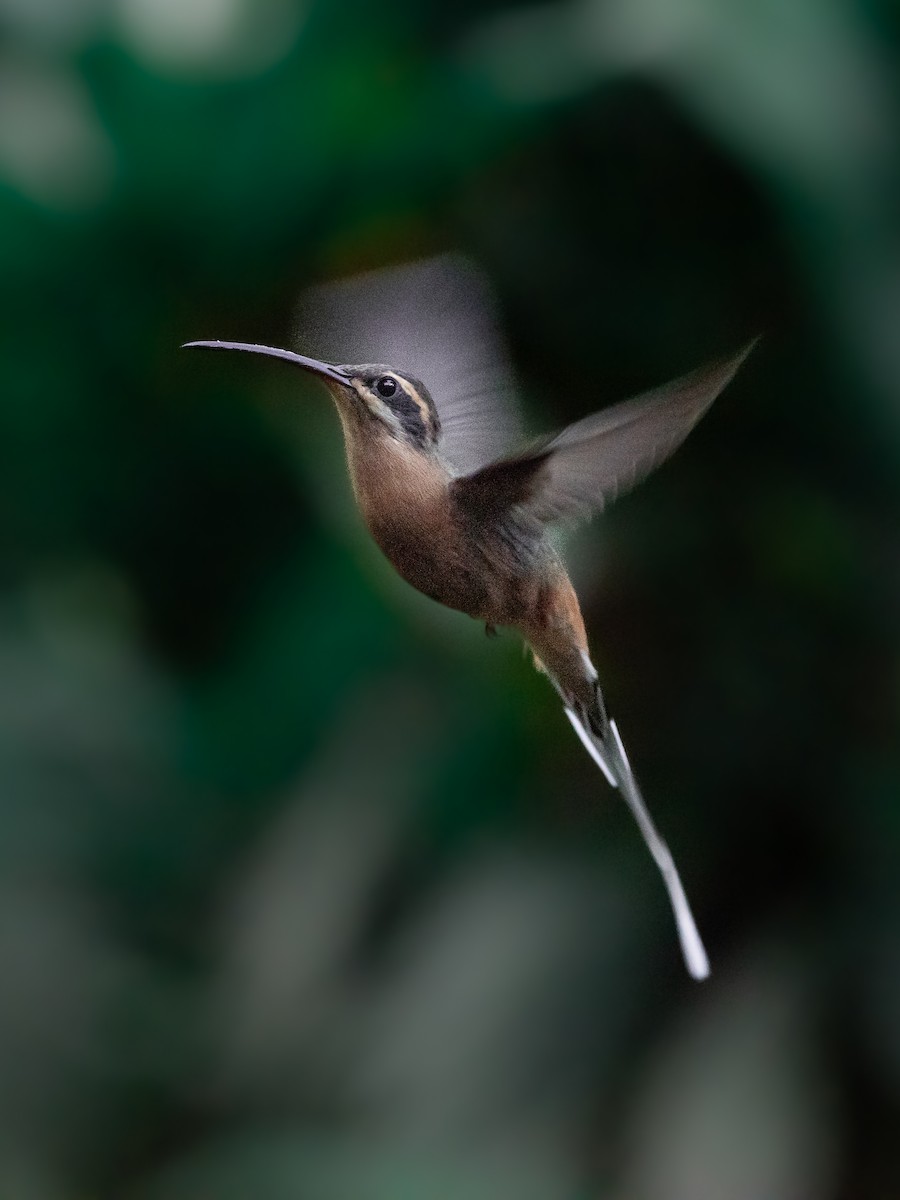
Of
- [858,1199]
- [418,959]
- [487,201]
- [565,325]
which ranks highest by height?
[487,201]

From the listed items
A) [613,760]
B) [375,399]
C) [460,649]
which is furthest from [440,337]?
[460,649]

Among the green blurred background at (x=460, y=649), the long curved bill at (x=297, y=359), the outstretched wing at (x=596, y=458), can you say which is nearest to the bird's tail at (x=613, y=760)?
the outstretched wing at (x=596, y=458)

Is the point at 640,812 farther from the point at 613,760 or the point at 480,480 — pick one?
the point at 480,480

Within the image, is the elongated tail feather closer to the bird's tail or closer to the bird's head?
the bird's tail

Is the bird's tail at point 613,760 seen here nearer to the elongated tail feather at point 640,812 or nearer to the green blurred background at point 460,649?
the elongated tail feather at point 640,812

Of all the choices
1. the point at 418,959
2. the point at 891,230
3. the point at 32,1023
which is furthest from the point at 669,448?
the point at 32,1023

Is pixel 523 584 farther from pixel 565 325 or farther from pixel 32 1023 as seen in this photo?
pixel 32 1023

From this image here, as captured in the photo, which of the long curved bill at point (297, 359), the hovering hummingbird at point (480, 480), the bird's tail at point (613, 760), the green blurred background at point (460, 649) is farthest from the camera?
the green blurred background at point (460, 649)

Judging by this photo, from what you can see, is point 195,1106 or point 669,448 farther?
point 195,1106
